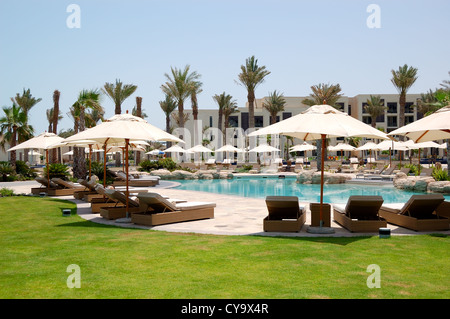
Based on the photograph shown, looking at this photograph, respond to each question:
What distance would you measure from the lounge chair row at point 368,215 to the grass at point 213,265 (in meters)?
0.64

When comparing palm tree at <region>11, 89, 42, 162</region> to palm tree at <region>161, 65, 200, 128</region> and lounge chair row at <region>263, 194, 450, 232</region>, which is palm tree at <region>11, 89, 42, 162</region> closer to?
palm tree at <region>161, 65, 200, 128</region>

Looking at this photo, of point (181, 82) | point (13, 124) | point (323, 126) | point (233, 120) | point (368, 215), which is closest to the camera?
point (323, 126)

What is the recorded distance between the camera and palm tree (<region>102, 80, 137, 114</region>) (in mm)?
39344

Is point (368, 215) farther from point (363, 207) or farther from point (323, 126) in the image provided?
point (323, 126)

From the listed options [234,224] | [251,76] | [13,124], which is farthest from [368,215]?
[251,76]

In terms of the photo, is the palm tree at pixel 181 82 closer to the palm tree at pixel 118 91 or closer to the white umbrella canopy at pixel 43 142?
the palm tree at pixel 118 91

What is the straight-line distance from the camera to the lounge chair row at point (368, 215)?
27.3 ft

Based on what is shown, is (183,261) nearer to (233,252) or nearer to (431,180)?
(233,252)

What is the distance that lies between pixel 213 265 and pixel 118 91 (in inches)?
1413

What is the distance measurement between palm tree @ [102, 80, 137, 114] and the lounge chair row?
3325 centimetres

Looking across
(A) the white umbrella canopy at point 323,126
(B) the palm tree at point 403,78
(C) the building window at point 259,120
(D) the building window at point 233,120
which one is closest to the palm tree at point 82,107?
(A) the white umbrella canopy at point 323,126

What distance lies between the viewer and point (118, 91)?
3931 cm

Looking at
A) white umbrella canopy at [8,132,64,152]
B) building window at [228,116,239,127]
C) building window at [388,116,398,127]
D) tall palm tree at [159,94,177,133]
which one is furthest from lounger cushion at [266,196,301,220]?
building window at [388,116,398,127]
